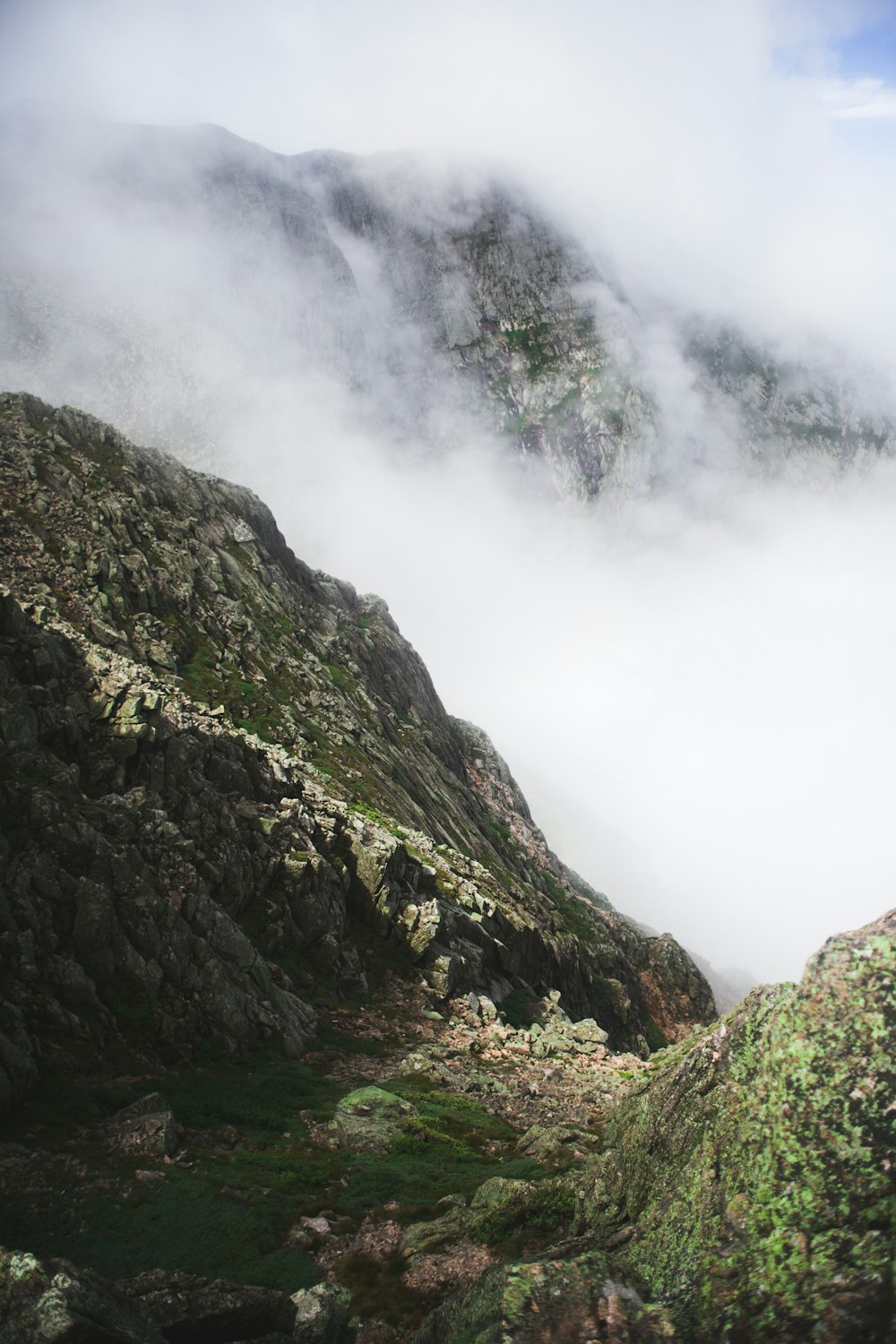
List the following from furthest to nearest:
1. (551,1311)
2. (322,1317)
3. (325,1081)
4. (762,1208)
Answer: (325,1081) < (322,1317) < (551,1311) < (762,1208)

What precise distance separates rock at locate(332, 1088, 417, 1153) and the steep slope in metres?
5.24

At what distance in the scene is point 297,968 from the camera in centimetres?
3594

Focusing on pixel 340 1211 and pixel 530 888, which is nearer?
pixel 340 1211

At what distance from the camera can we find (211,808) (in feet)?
118

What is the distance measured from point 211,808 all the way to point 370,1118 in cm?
1816

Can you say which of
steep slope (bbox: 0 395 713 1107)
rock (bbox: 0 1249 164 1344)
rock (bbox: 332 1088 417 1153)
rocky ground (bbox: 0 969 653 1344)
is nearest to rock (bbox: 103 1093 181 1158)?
rocky ground (bbox: 0 969 653 1344)

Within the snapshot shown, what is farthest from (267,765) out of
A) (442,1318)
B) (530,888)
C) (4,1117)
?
(530,888)

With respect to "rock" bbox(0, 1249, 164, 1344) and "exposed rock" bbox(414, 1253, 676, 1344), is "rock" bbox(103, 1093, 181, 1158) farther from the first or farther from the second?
"exposed rock" bbox(414, 1253, 676, 1344)

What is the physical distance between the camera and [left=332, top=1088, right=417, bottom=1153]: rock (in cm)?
2288

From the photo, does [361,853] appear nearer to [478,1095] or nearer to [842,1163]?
[478,1095]

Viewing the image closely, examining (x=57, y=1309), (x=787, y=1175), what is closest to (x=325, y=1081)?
(x=57, y=1309)

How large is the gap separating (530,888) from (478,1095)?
51753 mm

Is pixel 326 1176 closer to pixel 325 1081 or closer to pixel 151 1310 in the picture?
pixel 325 1081

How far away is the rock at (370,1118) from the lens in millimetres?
22875
